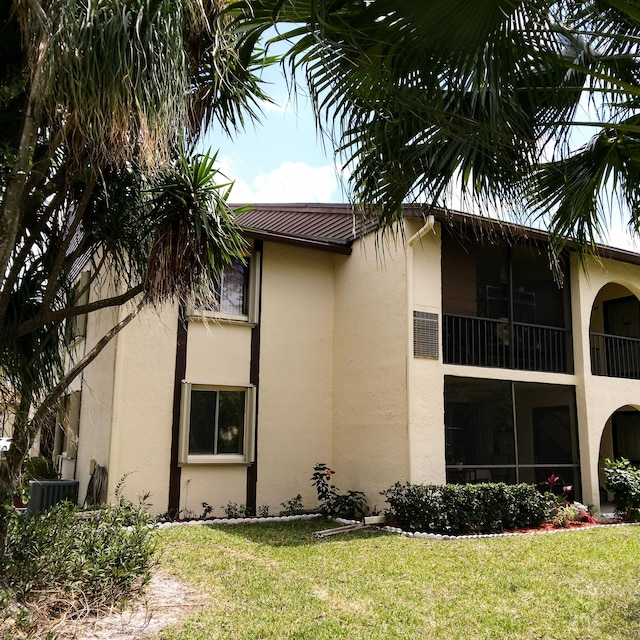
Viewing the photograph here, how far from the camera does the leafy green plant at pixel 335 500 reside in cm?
1246

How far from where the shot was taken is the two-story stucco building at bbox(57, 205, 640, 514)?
12.1m

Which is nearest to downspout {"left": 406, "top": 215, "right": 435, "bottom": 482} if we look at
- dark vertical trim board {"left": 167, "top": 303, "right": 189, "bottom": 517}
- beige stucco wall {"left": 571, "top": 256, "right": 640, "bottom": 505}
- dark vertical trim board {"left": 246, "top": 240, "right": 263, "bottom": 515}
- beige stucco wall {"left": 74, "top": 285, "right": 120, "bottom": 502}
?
dark vertical trim board {"left": 246, "top": 240, "right": 263, "bottom": 515}

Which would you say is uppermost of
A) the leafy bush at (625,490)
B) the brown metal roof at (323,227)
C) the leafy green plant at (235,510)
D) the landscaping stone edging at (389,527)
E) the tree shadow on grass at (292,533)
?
the brown metal roof at (323,227)

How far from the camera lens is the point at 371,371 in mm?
13062

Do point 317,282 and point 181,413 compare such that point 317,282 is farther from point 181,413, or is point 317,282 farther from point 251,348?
point 181,413

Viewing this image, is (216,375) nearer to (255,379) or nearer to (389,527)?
(255,379)

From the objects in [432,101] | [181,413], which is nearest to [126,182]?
[432,101]

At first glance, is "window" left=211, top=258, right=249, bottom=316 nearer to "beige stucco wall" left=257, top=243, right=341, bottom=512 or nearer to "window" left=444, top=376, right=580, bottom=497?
"beige stucco wall" left=257, top=243, right=341, bottom=512

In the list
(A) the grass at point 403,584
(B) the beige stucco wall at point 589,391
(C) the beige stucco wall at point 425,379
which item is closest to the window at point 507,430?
(B) the beige stucco wall at point 589,391

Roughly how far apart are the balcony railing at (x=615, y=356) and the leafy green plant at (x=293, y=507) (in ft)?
25.4

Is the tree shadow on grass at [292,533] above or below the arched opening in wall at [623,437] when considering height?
below

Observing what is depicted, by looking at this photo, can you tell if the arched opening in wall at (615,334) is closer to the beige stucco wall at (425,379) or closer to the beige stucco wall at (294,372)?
the beige stucco wall at (425,379)

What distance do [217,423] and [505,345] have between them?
6564 millimetres

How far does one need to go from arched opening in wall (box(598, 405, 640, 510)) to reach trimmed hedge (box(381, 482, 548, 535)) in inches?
260
